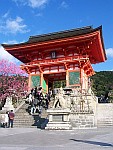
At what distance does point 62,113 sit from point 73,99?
5.36 meters

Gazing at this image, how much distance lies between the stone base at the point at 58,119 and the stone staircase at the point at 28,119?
1653 mm

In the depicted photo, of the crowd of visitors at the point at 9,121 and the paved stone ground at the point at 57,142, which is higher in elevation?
the crowd of visitors at the point at 9,121

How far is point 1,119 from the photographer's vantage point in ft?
67.4

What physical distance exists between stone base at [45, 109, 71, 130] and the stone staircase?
165 cm

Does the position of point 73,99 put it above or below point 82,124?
above

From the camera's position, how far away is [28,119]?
19281 millimetres

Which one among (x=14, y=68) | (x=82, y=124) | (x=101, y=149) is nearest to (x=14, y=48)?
(x=14, y=68)

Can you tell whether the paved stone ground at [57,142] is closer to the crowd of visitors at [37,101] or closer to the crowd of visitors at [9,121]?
the crowd of visitors at [9,121]

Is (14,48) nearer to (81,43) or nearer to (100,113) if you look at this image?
(81,43)

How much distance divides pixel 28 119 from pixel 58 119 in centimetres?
428

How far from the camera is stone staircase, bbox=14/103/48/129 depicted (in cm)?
1818

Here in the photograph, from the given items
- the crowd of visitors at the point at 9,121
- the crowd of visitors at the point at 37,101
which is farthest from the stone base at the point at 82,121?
the crowd of visitors at the point at 9,121

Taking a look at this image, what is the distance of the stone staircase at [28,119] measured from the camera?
18181mm

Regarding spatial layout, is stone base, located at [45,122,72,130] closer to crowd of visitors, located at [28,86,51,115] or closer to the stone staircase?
the stone staircase
